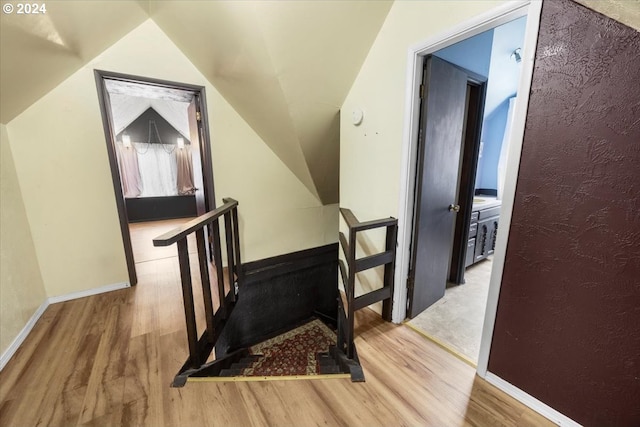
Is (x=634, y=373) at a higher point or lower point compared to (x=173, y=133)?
lower

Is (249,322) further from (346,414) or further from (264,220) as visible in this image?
(346,414)

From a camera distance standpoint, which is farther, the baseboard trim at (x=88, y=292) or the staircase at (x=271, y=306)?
the baseboard trim at (x=88, y=292)

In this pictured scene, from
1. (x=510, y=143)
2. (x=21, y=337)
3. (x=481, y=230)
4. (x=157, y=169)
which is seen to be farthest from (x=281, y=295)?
(x=157, y=169)

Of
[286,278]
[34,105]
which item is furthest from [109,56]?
[286,278]

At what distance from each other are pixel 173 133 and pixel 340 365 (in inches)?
244

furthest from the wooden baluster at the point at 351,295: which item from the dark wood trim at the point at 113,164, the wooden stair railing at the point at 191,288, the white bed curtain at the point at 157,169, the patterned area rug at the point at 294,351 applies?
the white bed curtain at the point at 157,169

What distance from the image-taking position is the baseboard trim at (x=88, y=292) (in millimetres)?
2168

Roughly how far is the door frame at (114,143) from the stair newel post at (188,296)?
1.38 meters

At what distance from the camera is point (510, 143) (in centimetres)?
115

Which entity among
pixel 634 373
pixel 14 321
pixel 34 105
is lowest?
pixel 14 321

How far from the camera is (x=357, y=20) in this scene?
1604 mm

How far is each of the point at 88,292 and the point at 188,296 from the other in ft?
5.57

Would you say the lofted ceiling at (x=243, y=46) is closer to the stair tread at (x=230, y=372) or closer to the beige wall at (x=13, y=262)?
the beige wall at (x=13, y=262)

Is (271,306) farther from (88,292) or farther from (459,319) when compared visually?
(459,319)
